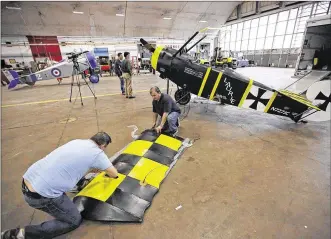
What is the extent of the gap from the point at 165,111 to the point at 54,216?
2.35 metres

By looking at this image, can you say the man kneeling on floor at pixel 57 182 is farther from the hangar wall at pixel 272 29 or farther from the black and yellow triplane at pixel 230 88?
the hangar wall at pixel 272 29

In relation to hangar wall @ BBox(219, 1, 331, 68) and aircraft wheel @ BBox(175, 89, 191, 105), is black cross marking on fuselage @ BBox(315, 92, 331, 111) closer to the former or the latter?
aircraft wheel @ BBox(175, 89, 191, 105)

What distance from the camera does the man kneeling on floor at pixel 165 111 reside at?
3.46 metres

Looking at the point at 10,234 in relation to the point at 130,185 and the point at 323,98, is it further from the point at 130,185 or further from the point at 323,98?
the point at 323,98

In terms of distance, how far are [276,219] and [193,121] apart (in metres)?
3.07

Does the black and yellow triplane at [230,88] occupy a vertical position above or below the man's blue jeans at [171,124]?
above

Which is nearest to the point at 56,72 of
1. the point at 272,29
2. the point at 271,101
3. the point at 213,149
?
the point at 213,149

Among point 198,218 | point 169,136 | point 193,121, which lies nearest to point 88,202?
point 198,218

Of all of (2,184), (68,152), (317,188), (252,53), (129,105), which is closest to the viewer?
(68,152)

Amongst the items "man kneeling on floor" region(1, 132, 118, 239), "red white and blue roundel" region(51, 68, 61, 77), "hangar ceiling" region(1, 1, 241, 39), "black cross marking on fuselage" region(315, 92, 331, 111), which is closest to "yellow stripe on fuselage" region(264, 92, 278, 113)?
"black cross marking on fuselage" region(315, 92, 331, 111)

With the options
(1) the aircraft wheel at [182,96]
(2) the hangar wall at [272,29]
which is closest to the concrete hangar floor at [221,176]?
(1) the aircraft wheel at [182,96]

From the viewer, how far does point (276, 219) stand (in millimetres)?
1953

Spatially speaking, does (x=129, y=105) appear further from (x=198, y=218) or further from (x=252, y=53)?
(x=252, y=53)

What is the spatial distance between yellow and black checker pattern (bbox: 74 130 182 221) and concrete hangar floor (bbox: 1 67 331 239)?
105mm
